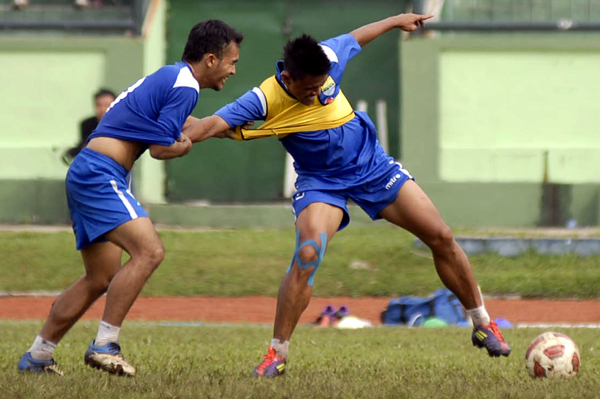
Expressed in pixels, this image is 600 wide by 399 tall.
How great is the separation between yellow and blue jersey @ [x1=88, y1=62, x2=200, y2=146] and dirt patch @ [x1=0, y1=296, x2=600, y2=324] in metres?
5.06

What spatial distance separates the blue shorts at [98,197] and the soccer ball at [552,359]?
2.61m

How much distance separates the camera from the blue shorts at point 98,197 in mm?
6262

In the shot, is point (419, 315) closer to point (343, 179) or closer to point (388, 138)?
point (343, 179)

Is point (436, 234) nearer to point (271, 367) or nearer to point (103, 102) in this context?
point (271, 367)

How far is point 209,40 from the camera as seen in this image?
6.52m

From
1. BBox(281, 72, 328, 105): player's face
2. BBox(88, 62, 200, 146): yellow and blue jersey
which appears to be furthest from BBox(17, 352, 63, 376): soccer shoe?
BBox(281, 72, 328, 105): player's face

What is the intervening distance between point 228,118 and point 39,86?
11.5 metres

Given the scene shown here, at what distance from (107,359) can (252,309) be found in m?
5.94

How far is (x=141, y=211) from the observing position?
640 cm

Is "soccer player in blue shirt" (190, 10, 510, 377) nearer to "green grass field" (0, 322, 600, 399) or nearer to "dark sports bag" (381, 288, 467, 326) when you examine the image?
"green grass field" (0, 322, 600, 399)

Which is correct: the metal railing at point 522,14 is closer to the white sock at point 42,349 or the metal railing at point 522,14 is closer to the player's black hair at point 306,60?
the player's black hair at point 306,60

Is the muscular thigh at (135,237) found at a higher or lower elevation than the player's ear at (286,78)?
lower

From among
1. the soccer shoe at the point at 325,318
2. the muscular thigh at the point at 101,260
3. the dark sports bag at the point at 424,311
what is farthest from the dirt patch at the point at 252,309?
the muscular thigh at the point at 101,260

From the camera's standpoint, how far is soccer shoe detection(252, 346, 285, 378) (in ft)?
21.4
